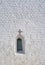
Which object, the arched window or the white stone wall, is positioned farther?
the arched window

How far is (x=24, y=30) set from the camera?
190 inches

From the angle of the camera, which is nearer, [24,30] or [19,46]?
[24,30]

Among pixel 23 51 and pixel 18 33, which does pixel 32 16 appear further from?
pixel 23 51

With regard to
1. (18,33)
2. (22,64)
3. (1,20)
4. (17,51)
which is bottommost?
(22,64)

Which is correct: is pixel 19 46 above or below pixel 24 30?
below

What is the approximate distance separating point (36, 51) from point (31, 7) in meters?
1.27

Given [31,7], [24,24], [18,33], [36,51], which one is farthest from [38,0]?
[36,51]

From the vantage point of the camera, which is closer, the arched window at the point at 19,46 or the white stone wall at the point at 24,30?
the white stone wall at the point at 24,30

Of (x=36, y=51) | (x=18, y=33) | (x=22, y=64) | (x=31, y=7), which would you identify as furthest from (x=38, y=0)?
(x=22, y=64)

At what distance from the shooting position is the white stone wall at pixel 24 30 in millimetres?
4809

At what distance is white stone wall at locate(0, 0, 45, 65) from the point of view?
4.81 metres

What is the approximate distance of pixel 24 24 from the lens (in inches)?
190

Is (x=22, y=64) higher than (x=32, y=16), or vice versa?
(x=32, y=16)

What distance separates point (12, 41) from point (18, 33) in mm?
286
